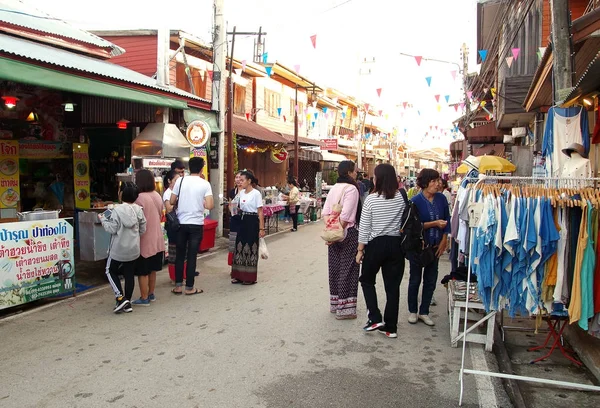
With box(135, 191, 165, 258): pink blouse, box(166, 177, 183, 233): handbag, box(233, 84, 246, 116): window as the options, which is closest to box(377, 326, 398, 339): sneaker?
box(135, 191, 165, 258): pink blouse

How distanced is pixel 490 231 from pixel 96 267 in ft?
23.4

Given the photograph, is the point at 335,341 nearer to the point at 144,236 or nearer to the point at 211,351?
the point at 211,351

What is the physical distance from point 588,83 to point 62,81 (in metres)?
6.62

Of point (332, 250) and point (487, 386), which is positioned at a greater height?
point (332, 250)

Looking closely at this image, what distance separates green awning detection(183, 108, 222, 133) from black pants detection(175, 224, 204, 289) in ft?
17.8

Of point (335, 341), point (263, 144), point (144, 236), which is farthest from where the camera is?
point (263, 144)

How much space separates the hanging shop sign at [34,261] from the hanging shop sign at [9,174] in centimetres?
410

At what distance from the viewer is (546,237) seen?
153 inches

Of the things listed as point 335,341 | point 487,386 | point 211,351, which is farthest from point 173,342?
point 487,386

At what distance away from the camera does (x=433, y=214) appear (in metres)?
5.62

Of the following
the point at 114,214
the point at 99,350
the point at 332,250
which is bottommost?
the point at 99,350

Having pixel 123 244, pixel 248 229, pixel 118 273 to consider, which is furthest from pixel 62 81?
pixel 248 229

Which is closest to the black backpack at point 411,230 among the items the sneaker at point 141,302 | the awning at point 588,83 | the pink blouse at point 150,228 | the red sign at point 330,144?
the awning at point 588,83

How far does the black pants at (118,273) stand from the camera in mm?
6039
